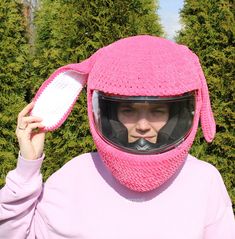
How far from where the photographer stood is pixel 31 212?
156 centimetres

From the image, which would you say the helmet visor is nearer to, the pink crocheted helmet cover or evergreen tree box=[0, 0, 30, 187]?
the pink crocheted helmet cover

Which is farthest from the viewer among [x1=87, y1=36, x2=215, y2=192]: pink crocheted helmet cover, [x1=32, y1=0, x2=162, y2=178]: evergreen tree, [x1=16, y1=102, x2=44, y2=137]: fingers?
[x1=32, y1=0, x2=162, y2=178]: evergreen tree

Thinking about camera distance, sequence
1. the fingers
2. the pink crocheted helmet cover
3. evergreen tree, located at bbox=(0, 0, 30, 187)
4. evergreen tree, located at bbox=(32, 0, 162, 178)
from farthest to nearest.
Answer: evergreen tree, located at bbox=(0, 0, 30, 187) → evergreen tree, located at bbox=(32, 0, 162, 178) → the fingers → the pink crocheted helmet cover

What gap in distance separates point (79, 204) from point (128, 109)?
0.36 meters

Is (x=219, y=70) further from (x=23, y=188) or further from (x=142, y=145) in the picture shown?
(x=23, y=188)

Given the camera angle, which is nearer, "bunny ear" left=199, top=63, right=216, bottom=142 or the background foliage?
"bunny ear" left=199, top=63, right=216, bottom=142

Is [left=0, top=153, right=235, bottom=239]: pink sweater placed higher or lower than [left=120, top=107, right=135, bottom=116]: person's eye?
lower

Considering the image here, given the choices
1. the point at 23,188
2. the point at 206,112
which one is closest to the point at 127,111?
the point at 206,112

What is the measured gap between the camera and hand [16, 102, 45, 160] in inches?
60.2

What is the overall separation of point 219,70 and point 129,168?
3416mm

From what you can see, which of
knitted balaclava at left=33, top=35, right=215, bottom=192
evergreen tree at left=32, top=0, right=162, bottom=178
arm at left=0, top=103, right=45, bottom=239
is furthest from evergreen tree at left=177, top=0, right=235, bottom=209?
arm at left=0, top=103, right=45, bottom=239

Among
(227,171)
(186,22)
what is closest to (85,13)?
(186,22)

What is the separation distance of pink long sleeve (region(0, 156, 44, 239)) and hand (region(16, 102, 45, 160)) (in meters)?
0.03

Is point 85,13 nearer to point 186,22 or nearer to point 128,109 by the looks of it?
point 186,22
